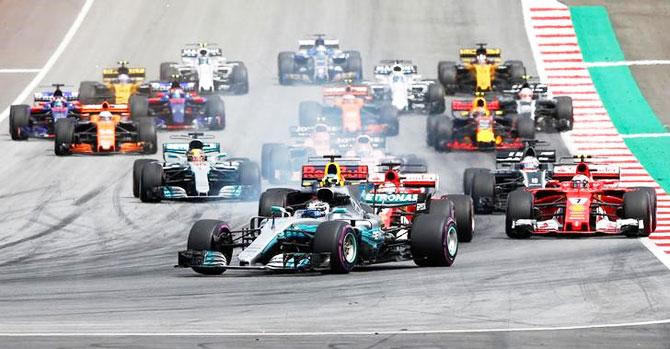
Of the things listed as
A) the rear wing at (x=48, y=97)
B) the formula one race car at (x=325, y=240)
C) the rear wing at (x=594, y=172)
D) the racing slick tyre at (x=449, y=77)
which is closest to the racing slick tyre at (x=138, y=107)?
the rear wing at (x=48, y=97)

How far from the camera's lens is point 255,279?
26438mm

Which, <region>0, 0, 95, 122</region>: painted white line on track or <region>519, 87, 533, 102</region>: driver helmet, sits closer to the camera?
<region>519, 87, 533, 102</region>: driver helmet

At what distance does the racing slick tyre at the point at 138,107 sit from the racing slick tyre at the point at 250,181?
10718 mm

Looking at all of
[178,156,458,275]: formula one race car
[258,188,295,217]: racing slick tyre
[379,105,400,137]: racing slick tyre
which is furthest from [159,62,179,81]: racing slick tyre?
[178,156,458,275]: formula one race car

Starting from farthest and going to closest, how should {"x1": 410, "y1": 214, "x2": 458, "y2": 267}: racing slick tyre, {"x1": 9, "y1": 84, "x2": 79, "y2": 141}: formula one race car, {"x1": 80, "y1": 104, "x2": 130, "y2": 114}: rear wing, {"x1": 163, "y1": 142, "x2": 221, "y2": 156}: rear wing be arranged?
{"x1": 9, "y1": 84, "x2": 79, "y2": 141}: formula one race car < {"x1": 80, "y1": 104, "x2": 130, "y2": 114}: rear wing < {"x1": 163, "y1": 142, "x2": 221, "y2": 156}: rear wing < {"x1": 410, "y1": 214, "x2": 458, "y2": 267}: racing slick tyre

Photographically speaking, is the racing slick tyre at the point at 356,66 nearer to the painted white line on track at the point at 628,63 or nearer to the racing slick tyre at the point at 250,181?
the painted white line on track at the point at 628,63

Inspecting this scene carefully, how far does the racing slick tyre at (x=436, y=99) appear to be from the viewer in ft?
169

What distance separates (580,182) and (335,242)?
807cm

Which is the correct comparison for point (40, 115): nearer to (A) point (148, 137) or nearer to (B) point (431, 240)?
(A) point (148, 137)

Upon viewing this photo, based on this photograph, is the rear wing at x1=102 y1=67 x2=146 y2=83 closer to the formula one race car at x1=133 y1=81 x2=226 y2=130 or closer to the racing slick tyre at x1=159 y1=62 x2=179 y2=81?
the racing slick tyre at x1=159 y1=62 x2=179 y2=81

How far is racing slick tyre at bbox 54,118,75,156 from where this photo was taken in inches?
1779

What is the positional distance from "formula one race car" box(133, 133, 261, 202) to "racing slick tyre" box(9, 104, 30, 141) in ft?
34.7

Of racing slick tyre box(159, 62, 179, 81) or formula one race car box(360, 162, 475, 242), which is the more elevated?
racing slick tyre box(159, 62, 179, 81)

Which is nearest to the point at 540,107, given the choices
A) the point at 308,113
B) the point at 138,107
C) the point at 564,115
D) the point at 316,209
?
the point at 564,115
